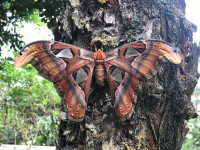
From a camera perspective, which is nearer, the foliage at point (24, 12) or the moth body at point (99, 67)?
the moth body at point (99, 67)

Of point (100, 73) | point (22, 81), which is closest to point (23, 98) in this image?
point (22, 81)

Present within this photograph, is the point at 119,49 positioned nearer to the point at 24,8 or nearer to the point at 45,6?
the point at 45,6

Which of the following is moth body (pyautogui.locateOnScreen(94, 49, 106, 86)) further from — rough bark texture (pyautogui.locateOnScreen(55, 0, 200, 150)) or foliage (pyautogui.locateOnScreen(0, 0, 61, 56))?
foliage (pyautogui.locateOnScreen(0, 0, 61, 56))

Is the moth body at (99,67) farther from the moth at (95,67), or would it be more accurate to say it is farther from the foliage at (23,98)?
the foliage at (23,98)

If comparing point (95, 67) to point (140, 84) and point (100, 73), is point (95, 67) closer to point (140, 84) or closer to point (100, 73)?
point (100, 73)

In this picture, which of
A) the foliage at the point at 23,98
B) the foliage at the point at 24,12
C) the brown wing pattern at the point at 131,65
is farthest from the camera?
the foliage at the point at 23,98

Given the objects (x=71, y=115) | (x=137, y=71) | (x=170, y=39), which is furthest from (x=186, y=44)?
(x=71, y=115)

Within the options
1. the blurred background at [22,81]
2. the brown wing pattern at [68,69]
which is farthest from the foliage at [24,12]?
the brown wing pattern at [68,69]

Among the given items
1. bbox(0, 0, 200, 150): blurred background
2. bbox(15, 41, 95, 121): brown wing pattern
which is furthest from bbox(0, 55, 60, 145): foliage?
bbox(15, 41, 95, 121): brown wing pattern
